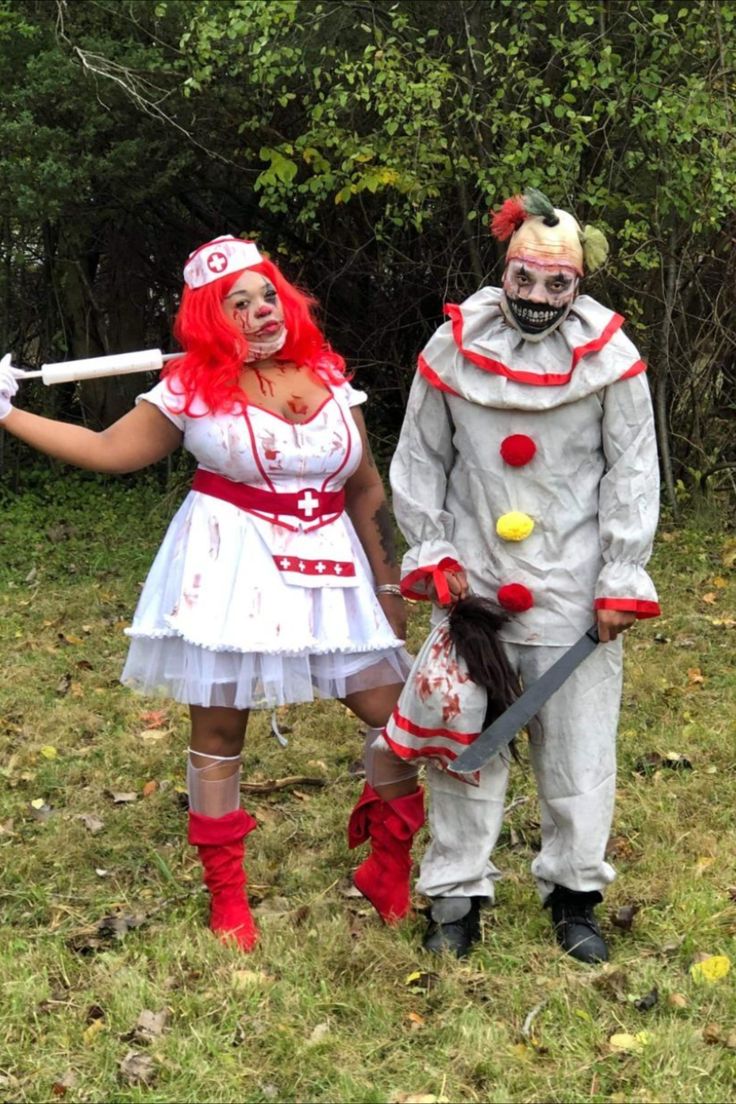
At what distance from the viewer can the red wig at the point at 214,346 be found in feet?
9.95

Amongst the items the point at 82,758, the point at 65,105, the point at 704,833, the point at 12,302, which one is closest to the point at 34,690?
the point at 82,758

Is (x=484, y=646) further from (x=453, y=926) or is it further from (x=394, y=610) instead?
(x=453, y=926)

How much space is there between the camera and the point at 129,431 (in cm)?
308

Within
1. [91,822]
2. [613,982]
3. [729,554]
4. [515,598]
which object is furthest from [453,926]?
[729,554]

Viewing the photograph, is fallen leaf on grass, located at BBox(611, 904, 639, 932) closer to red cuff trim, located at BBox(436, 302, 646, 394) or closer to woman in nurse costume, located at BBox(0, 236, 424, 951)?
woman in nurse costume, located at BBox(0, 236, 424, 951)

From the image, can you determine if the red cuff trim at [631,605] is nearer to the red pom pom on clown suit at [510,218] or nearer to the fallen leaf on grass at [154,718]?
the red pom pom on clown suit at [510,218]

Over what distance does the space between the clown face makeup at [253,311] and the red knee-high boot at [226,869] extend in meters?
1.19

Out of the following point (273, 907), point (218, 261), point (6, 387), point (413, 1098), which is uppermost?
point (218, 261)

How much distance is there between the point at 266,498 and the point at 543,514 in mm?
684

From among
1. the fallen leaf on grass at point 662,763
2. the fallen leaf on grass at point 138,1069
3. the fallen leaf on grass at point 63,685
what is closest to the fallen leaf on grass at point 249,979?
the fallen leaf on grass at point 138,1069

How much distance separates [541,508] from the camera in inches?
117

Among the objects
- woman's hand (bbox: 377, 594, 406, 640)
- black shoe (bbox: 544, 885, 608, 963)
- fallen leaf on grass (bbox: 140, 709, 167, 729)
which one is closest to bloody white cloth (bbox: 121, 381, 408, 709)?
woman's hand (bbox: 377, 594, 406, 640)

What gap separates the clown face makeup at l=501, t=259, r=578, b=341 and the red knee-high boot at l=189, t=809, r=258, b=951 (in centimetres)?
144

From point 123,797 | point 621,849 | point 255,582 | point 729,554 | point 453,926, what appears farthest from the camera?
point 729,554
